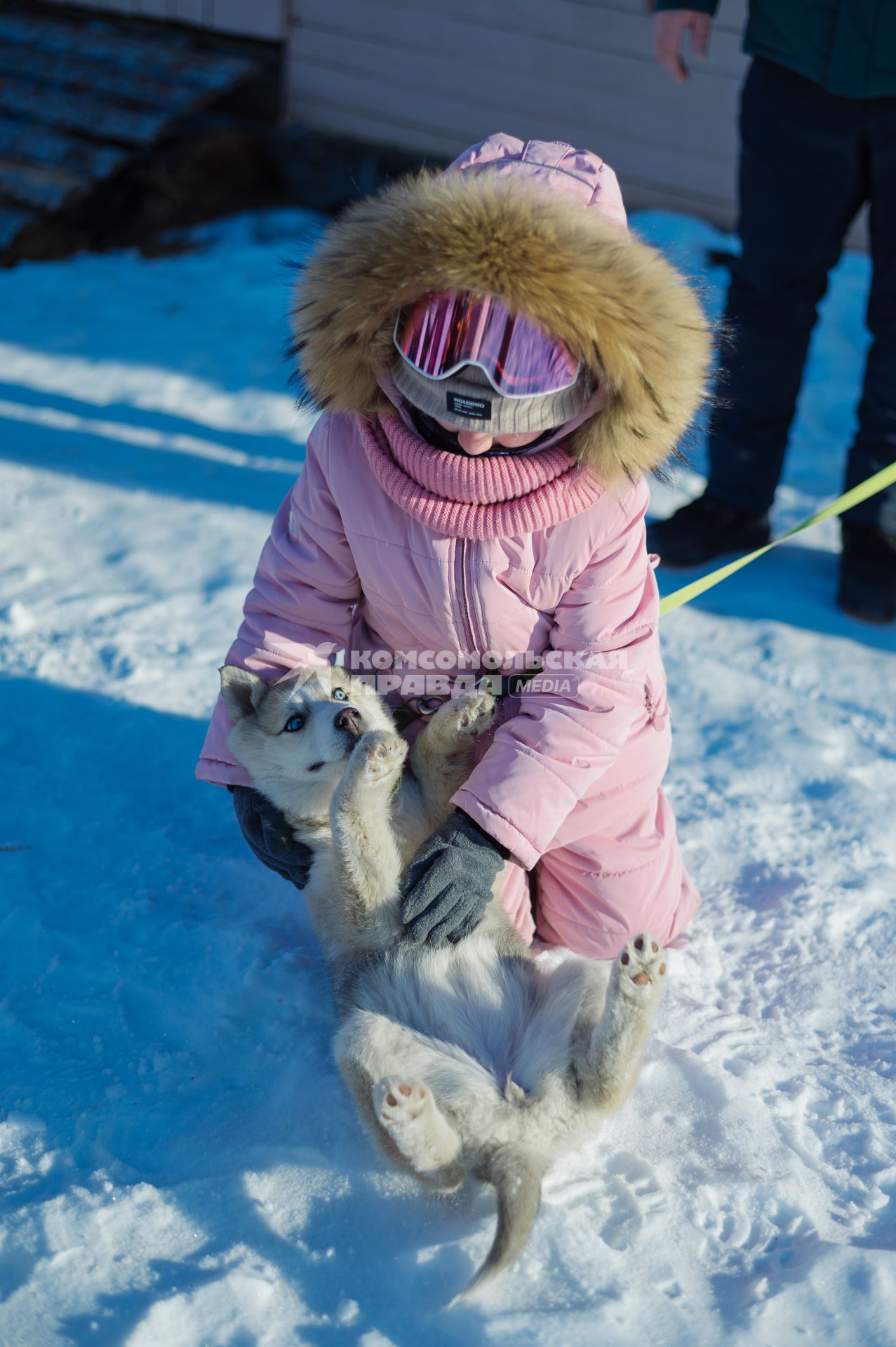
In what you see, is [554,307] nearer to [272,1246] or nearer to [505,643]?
[505,643]

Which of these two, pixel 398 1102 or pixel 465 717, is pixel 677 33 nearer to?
pixel 465 717

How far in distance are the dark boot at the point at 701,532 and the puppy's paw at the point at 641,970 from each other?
6.57 feet

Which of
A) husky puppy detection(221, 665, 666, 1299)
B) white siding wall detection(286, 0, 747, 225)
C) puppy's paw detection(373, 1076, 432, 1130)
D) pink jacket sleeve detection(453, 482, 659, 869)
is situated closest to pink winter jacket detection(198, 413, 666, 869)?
pink jacket sleeve detection(453, 482, 659, 869)

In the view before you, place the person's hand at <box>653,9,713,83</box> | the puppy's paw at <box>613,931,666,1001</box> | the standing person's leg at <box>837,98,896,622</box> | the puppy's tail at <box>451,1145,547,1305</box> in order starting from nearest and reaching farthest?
1. the puppy's tail at <box>451,1145,547,1305</box>
2. the puppy's paw at <box>613,931,666,1001</box>
3. the standing person's leg at <box>837,98,896,622</box>
4. the person's hand at <box>653,9,713,83</box>

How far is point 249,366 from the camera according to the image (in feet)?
15.4

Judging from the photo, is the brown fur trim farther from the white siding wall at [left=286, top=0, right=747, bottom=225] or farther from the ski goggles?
the white siding wall at [left=286, top=0, right=747, bottom=225]

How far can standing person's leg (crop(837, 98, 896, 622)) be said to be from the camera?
300 centimetres

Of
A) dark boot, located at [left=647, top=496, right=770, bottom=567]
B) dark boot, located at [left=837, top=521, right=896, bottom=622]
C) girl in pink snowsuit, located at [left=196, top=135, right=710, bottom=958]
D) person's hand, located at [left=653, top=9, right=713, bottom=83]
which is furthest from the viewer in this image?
dark boot, located at [left=647, top=496, right=770, bottom=567]

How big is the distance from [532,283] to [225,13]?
Answer: 590cm

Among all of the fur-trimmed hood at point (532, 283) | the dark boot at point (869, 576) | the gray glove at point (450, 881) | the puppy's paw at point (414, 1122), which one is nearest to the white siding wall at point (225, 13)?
the dark boot at point (869, 576)

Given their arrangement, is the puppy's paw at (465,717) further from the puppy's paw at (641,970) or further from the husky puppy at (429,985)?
the puppy's paw at (641,970)

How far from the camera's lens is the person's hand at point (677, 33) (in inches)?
125

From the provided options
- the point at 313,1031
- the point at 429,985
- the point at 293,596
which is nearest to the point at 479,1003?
the point at 429,985

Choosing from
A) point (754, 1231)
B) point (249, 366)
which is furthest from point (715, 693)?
point (249, 366)
